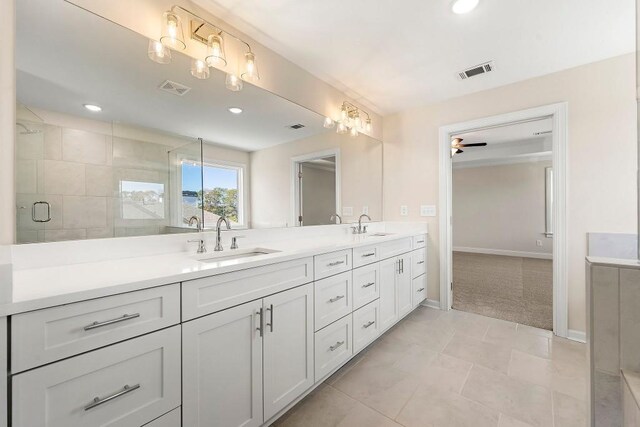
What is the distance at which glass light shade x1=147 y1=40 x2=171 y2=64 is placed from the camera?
4.39 feet

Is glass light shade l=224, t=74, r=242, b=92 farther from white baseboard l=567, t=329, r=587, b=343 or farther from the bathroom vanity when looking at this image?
white baseboard l=567, t=329, r=587, b=343

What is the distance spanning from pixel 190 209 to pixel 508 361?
2.41 meters

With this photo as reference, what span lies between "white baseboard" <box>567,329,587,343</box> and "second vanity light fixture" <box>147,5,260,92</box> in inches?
127

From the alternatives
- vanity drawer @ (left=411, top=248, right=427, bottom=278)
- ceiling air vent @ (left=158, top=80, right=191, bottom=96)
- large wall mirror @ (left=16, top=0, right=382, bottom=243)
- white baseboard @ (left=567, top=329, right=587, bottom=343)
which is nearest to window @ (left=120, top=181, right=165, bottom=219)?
large wall mirror @ (left=16, top=0, right=382, bottom=243)

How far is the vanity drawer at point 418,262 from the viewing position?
2.63m

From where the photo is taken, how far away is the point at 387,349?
6.71ft

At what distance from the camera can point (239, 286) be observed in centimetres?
115

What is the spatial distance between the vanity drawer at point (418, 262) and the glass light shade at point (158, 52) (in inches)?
96.8

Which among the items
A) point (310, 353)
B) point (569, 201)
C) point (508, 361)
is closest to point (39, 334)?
point (310, 353)

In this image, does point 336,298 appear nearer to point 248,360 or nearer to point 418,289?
point 248,360

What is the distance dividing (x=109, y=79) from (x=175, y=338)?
4.14ft

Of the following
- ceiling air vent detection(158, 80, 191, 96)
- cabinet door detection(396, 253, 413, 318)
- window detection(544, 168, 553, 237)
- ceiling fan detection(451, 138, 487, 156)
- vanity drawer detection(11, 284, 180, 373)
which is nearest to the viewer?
vanity drawer detection(11, 284, 180, 373)

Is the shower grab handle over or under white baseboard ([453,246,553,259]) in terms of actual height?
over

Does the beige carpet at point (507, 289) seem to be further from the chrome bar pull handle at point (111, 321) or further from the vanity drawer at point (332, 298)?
the chrome bar pull handle at point (111, 321)
